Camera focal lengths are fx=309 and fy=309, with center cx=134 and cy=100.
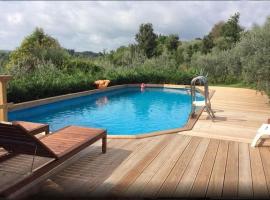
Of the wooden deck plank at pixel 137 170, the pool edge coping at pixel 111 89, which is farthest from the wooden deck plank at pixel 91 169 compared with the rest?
the pool edge coping at pixel 111 89

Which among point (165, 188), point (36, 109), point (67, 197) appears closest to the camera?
point (67, 197)

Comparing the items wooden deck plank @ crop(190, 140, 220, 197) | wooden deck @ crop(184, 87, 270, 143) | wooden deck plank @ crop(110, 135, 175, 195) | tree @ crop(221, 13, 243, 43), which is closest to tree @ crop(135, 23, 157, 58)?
tree @ crop(221, 13, 243, 43)

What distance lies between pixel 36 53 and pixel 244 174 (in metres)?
18.2

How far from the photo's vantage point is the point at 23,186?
10.1 ft

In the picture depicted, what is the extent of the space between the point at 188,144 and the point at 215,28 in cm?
3247

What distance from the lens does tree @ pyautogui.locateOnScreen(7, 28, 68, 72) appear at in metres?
16.7

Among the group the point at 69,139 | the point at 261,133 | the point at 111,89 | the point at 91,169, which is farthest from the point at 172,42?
the point at 91,169

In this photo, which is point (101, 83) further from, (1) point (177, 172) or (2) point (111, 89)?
(1) point (177, 172)

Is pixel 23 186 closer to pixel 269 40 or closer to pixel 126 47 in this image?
pixel 269 40

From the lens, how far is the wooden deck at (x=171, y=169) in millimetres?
3518

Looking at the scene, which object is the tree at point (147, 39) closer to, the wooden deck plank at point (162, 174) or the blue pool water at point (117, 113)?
the blue pool water at point (117, 113)

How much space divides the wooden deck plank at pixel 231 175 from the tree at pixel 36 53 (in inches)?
401

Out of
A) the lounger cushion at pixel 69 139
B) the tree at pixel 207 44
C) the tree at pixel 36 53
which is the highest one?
the tree at pixel 207 44

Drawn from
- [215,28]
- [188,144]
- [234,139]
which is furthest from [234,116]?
[215,28]
